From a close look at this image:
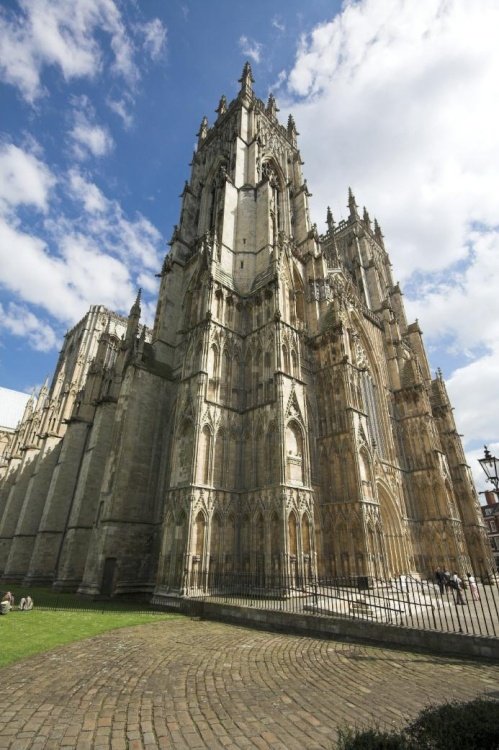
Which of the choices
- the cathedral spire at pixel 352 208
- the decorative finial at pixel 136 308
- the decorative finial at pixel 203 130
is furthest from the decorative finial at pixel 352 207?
the decorative finial at pixel 136 308

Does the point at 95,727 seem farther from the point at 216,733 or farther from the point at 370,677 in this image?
the point at 370,677

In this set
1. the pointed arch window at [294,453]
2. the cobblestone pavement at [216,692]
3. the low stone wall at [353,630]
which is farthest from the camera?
the pointed arch window at [294,453]

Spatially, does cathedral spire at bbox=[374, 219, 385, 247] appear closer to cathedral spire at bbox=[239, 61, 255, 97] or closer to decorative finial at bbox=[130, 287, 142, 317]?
cathedral spire at bbox=[239, 61, 255, 97]

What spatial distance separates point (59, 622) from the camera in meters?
11.7

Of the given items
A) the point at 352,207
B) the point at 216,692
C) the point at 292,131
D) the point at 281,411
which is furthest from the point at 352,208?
the point at 216,692

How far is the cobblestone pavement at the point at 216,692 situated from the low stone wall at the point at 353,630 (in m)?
0.38

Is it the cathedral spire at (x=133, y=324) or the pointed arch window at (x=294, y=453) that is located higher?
the cathedral spire at (x=133, y=324)

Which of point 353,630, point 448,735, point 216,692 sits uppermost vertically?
point 448,735

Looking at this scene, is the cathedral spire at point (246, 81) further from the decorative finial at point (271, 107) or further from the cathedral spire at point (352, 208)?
the cathedral spire at point (352, 208)

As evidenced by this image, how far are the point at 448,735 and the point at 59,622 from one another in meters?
12.7

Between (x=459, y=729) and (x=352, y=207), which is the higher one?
(x=352, y=207)

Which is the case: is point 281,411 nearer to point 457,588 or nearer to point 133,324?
point 457,588

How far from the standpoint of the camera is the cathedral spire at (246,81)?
117ft

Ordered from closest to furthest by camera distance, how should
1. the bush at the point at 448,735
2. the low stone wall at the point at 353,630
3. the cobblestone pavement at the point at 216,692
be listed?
the bush at the point at 448,735, the cobblestone pavement at the point at 216,692, the low stone wall at the point at 353,630
